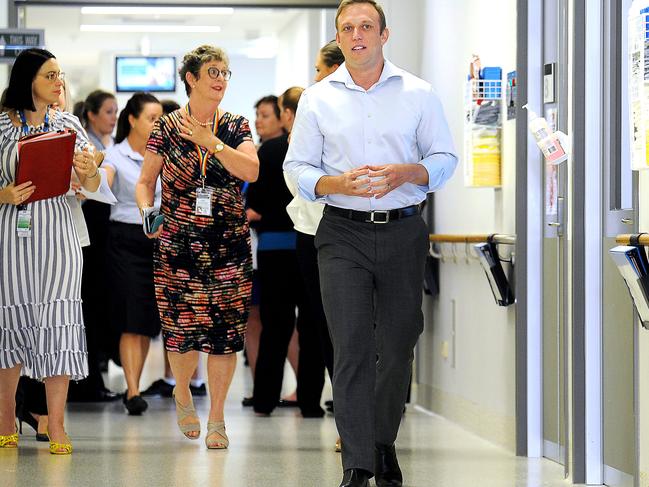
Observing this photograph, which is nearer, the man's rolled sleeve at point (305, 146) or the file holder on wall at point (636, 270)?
the file holder on wall at point (636, 270)

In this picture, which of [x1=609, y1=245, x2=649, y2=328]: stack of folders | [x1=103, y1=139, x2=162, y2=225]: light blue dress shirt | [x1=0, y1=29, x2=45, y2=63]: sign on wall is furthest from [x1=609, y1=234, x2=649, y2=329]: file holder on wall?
[x1=0, y1=29, x2=45, y2=63]: sign on wall

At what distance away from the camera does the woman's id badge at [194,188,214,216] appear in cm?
552

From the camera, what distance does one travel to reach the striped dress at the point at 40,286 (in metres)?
5.34

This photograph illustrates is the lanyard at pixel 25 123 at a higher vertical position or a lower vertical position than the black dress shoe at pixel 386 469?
higher

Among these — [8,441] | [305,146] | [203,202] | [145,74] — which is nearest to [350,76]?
[305,146]

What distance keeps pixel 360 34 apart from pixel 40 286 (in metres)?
1.88

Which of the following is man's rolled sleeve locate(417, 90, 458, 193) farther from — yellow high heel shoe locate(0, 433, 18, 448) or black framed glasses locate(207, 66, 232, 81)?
yellow high heel shoe locate(0, 433, 18, 448)

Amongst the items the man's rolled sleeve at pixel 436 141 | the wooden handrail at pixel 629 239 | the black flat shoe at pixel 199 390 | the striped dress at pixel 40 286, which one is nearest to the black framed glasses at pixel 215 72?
the striped dress at pixel 40 286

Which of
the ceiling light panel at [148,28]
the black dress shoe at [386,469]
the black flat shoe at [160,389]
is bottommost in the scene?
the black flat shoe at [160,389]

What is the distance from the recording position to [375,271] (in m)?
4.33

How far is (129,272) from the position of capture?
7203mm

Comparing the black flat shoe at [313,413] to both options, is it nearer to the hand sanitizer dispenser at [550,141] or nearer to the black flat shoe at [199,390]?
the black flat shoe at [199,390]

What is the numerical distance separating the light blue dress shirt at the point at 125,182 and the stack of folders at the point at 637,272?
3.77 metres

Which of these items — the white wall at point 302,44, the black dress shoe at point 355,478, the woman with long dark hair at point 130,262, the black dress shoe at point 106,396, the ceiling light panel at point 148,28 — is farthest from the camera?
the ceiling light panel at point 148,28
